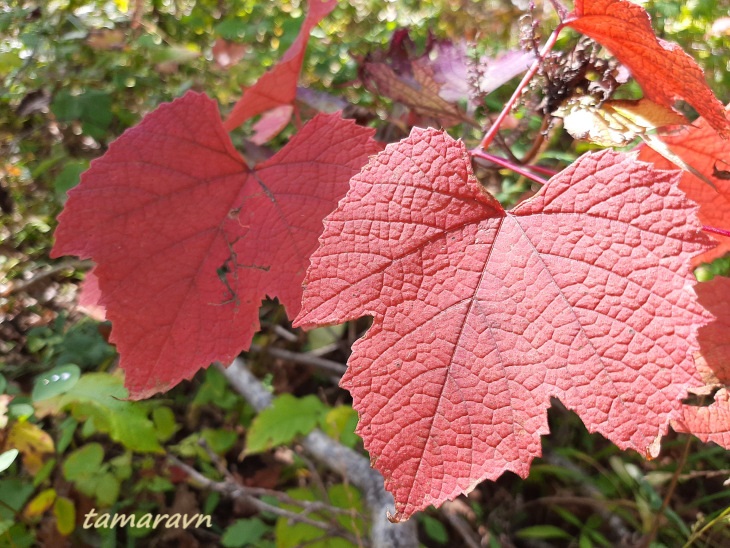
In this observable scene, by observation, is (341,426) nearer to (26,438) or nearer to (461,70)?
(26,438)

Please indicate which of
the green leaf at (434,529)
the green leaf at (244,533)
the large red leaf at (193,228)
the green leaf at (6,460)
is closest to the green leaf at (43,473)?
the green leaf at (6,460)

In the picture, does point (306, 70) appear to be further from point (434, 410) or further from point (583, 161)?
point (434, 410)

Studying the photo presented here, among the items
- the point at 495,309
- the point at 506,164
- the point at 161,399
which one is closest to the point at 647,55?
the point at 506,164

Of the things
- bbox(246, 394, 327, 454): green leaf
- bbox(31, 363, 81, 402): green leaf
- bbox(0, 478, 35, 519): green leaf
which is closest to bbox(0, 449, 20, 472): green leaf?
bbox(31, 363, 81, 402): green leaf

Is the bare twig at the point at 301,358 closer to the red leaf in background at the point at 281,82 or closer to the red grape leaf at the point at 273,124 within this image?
the red grape leaf at the point at 273,124

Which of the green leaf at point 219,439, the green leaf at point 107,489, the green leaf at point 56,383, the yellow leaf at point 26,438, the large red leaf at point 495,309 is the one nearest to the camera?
the large red leaf at point 495,309

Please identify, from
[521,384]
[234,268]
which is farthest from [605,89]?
[234,268]
